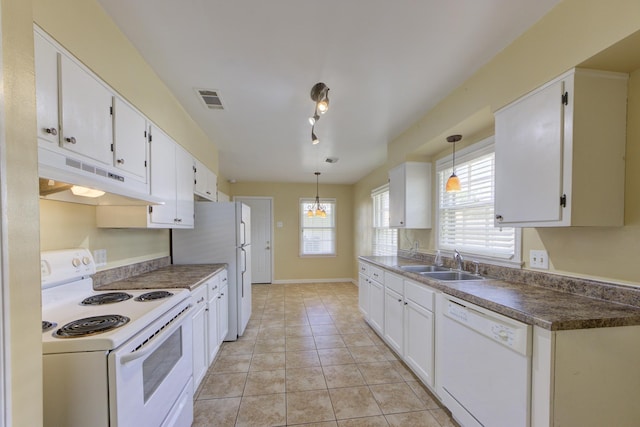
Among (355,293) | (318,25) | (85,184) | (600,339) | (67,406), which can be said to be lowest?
(355,293)

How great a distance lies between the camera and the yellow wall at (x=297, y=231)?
636 cm

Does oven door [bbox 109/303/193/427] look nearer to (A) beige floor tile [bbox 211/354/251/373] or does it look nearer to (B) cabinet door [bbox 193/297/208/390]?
(B) cabinet door [bbox 193/297/208/390]

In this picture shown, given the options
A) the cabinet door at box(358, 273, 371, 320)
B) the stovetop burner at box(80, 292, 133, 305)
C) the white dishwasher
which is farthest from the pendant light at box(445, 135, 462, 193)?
the stovetop burner at box(80, 292, 133, 305)

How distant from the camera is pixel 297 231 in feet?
21.3

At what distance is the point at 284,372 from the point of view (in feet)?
8.09

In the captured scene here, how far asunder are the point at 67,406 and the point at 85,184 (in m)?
0.86

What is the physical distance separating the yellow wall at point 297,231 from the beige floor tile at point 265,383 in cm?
393

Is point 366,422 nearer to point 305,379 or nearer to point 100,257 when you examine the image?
point 305,379

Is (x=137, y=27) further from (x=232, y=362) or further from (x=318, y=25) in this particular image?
(x=232, y=362)

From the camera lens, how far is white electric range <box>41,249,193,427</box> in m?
0.99

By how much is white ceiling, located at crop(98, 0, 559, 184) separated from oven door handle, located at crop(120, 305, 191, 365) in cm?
170

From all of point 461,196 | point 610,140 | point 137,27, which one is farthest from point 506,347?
point 137,27

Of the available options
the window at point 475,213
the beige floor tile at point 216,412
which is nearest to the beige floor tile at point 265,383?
the beige floor tile at point 216,412

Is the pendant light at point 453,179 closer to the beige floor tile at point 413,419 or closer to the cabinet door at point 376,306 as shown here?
the cabinet door at point 376,306
